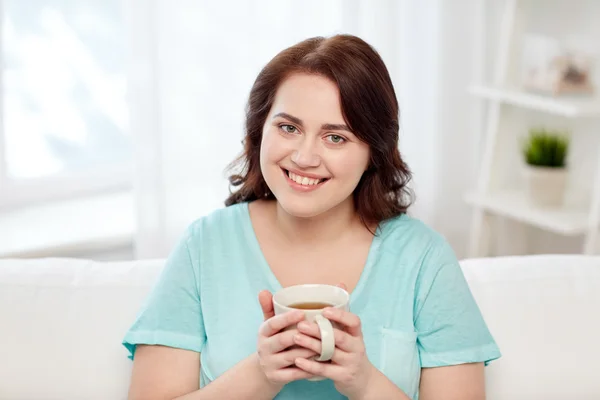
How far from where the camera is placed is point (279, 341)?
1325 millimetres

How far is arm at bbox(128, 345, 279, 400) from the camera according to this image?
1.48 metres

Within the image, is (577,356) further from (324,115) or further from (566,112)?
(566,112)

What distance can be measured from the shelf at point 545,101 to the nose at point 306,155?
151cm

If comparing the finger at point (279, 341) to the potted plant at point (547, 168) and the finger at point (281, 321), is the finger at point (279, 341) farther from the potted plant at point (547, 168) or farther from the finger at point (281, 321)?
the potted plant at point (547, 168)

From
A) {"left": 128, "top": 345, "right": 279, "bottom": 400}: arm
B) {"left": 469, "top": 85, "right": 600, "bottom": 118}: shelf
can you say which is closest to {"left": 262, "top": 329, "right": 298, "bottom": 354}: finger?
{"left": 128, "top": 345, "right": 279, "bottom": 400}: arm

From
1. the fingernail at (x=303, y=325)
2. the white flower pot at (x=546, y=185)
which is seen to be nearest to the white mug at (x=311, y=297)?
the fingernail at (x=303, y=325)

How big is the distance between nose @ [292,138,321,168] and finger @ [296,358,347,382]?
328mm

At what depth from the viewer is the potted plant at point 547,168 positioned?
118 inches

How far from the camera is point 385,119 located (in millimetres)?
1569

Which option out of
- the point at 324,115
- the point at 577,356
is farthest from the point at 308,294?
the point at 577,356

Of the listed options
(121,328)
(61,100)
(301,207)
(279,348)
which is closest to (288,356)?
(279,348)

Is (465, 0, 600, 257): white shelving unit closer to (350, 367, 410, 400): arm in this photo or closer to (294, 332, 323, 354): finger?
(350, 367, 410, 400): arm

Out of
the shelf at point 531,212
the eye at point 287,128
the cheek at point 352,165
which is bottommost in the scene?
the shelf at point 531,212

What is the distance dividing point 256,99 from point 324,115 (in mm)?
169
